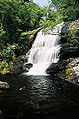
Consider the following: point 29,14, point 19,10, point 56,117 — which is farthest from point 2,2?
point 56,117

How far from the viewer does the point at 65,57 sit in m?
13.6

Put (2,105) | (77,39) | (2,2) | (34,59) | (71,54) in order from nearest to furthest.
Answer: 1. (2,105)
2. (71,54)
3. (77,39)
4. (34,59)
5. (2,2)

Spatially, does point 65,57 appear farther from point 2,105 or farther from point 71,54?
point 2,105

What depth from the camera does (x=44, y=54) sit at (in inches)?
683

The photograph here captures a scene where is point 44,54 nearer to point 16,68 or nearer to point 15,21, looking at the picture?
point 16,68

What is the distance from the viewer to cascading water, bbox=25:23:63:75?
14809mm

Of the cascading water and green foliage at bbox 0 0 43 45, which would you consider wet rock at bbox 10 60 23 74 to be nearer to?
the cascading water

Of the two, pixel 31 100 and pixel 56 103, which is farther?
pixel 31 100

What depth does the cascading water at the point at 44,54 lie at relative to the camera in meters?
14.8

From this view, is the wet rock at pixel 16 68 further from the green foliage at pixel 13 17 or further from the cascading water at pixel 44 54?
the green foliage at pixel 13 17

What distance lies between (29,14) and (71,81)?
67.3 ft

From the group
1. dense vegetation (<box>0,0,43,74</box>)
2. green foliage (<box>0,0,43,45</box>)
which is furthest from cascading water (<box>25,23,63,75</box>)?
green foliage (<box>0,0,43,45</box>)

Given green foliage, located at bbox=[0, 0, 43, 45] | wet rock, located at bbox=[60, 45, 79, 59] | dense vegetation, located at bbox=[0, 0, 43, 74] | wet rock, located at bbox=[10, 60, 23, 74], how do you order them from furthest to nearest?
dense vegetation, located at bbox=[0, 0, 43, 74] → green foliage, located at bbox=[0, 0, 43, 45] → wet rock, located at bbox=[10, 60, 23, 74] → wet rock, located at bbox=[60, 45, 79, 59]

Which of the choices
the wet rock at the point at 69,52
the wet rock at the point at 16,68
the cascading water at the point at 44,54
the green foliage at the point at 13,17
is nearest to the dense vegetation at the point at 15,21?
the green foliage at the point at 13,17
